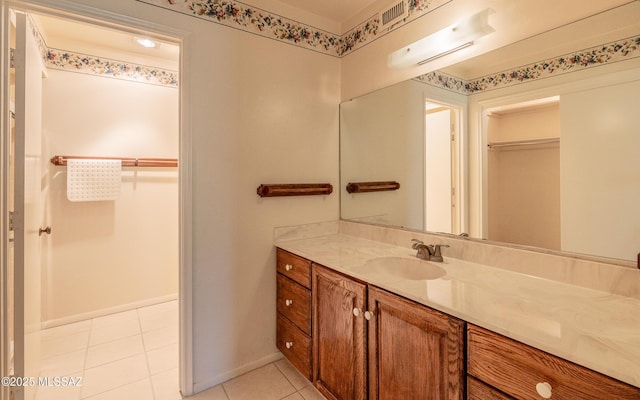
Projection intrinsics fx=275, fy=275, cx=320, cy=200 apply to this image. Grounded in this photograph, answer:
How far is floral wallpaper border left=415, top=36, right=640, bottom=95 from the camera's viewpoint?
0.99 metres

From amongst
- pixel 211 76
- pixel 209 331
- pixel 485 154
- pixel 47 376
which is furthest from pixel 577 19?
pixel 47 376

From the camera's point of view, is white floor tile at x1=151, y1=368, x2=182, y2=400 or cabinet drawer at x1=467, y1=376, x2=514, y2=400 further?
white floor tile at x1=151, y1=368, x2=182, y2=400

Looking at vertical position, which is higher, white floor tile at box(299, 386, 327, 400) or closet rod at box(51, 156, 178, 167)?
closet rod at box(51, 156, 178, 167)

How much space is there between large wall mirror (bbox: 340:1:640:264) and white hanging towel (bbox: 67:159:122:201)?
7.86 feet

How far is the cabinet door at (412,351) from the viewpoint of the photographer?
2.92 feet

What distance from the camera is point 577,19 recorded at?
1086 millimetres

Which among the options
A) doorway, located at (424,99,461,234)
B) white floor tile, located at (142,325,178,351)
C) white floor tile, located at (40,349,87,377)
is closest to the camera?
doorway, located at (424,99,461,234)

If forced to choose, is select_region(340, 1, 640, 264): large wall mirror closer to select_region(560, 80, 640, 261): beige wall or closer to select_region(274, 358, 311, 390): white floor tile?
select_region(560, 80, 640, 261): beige wall

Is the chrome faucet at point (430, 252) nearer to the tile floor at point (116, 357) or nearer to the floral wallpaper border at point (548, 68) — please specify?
the floral wallpaper border at point (548, 68)

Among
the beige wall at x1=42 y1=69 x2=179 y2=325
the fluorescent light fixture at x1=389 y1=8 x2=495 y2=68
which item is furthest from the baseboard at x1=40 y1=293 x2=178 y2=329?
the fluorescent light fixture at x1=389 y1=8 x2=495 y2=68

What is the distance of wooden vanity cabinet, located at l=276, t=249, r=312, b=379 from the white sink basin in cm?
40

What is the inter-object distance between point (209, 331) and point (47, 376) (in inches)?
43.9

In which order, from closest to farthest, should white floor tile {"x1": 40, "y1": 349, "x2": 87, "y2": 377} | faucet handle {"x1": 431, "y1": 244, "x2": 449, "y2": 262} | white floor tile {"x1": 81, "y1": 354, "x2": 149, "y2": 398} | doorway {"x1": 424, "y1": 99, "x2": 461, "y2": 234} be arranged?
faucet handle {"x1": 431, "y1": 244, "x2": 449, "y2": 262} → doorway {"x1": 424, "y1": 99, "x2": 461, "y2": 234} → white floor tile {"x1": 81, "y1": 354, "x2": 149, "y2": 398} → white floor tile {"x1": 40, "y1": 349, "x2": 87, "y2": 377}

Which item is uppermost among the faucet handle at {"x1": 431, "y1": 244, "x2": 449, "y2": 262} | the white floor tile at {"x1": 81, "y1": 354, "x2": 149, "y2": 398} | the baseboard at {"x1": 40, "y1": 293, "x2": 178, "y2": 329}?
the faucet handle at {"x1": 431, "y1": 244, "x2": 449, "y2": 262}
